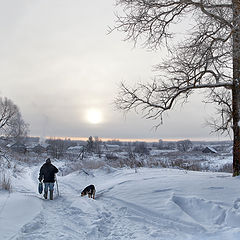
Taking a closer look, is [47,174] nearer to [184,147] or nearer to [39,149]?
[39,149]

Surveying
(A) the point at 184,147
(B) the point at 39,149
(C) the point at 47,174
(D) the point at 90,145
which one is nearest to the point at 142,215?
(C) the point at 47,174

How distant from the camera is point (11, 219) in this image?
562 centimetres

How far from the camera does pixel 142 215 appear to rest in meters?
6.43

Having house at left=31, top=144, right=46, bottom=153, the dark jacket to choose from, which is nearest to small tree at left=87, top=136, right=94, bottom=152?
house at left=31, top=144, right=46, bottom=153

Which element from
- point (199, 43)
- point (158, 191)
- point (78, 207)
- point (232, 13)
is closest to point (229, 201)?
point (158, 191)

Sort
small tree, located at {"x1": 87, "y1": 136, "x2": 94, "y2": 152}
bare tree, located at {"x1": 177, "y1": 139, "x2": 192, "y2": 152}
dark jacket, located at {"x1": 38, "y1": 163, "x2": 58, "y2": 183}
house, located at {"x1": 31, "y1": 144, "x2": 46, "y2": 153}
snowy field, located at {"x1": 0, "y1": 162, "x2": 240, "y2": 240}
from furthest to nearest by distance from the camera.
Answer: bare tree, located at {"x1": 177, "y1": 139, "x2": 192, "y2": 152} < small tree, located at {"x1": 87, "y1": 136, "x2": 94, "y2": 152} < house, located at {"x1": 31, "y1": 144, "x2": 46, "y2": 153} < dark jacket, located at {"x1": 38, "y1": 163, "x2": 58, "y2": 183} < snowy field, located at {"x1": 0, "y1": 162, "x2": 240, "y2": 240}

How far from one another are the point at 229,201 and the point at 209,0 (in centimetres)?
649

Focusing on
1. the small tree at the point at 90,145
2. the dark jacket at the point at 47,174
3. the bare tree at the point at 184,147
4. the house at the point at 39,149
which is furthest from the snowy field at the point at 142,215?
the bare tree at the point at 184,147

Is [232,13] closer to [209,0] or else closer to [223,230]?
[209,0]

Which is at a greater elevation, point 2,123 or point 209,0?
point 209,0

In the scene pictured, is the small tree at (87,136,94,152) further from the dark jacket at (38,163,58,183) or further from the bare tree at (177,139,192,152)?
the dark jacket at (38,163,58,183)

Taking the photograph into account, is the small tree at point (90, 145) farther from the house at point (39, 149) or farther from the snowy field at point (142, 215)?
the snowy field at point (142, 215)

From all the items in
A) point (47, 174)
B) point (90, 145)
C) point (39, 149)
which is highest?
point (47, 174)

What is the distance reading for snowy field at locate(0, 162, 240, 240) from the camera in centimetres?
492
